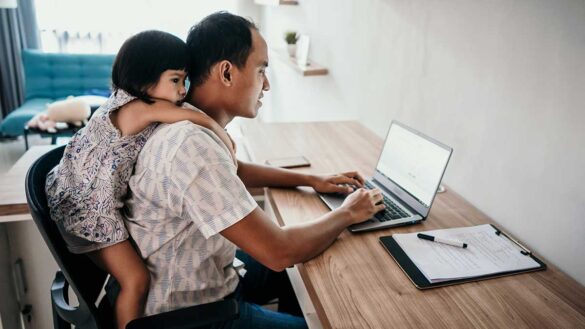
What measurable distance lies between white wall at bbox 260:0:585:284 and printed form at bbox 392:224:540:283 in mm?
96

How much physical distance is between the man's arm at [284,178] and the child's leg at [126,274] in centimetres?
44

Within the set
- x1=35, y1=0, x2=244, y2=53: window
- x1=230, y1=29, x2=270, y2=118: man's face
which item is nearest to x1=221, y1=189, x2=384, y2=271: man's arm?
x1=230, y1=29, x2=270, y2=118: man's face

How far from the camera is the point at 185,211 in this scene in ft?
2.85

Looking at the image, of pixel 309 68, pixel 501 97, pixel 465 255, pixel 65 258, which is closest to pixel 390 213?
pixel 465 255

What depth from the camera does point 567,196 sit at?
958 millimetres

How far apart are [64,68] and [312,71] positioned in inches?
115

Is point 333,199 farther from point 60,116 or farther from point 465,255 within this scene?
point 60,116

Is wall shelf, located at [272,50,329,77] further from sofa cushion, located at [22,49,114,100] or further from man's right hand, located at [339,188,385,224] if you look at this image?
sofa cushion, located at [22,49,114,100]

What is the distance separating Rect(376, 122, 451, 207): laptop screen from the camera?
1094mm

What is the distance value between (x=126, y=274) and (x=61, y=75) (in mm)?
3843

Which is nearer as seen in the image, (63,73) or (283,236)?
(283,236)

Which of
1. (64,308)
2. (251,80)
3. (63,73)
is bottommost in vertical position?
(63,73)

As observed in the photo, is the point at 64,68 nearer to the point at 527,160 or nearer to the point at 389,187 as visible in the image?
the point at 389,187

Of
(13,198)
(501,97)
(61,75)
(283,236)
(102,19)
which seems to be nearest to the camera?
(283,236)
